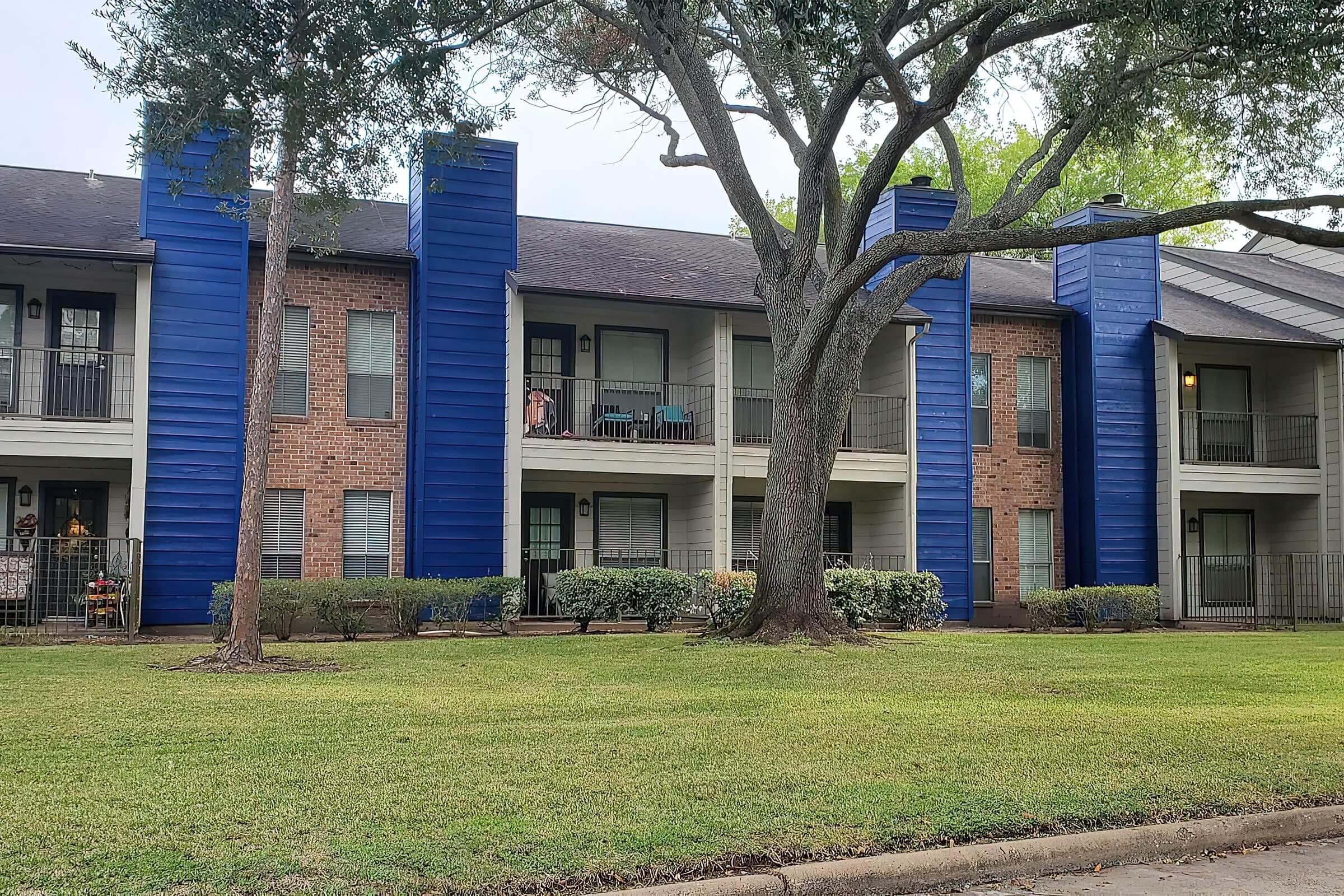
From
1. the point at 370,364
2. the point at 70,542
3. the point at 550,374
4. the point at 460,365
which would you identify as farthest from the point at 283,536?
the point at 550,374

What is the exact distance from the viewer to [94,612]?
17.4m

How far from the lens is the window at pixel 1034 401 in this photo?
24922mm

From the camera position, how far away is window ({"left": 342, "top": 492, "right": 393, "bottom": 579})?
20.4m

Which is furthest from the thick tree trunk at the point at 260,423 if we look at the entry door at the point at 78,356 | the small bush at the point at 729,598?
the small bush at the point at 729,598

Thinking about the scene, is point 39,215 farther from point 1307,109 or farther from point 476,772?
point 1307,109

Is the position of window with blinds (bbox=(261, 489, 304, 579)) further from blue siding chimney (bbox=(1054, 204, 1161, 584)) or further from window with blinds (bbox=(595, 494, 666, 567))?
blue siding chimney (bbox=(1054, 204, 1161, 584))

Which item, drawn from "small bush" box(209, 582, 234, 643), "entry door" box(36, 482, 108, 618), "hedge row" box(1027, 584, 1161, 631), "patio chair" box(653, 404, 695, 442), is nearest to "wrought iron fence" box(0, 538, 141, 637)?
"entry door" box(36, 482, 108, 618)

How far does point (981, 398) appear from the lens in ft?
80.7

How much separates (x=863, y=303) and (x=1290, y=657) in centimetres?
651

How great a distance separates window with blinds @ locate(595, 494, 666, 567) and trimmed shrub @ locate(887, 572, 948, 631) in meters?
4.43

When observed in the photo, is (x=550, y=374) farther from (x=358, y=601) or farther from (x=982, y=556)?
(x=982, y=556)

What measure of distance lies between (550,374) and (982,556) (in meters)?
9.04

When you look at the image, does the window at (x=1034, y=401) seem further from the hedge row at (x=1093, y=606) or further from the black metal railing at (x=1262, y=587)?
the hedge row at (x=1093, y=606)

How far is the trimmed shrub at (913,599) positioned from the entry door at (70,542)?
1169 centimetres
